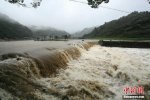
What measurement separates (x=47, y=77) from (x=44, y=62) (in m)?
1.28

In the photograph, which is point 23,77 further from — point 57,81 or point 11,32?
point 11,32

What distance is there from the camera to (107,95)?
24.8 ft

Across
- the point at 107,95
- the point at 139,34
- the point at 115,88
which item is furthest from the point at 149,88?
the point at 139,34

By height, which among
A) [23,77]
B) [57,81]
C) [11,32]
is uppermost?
[11,32]

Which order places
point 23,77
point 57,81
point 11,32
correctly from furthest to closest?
1. point 11,32
2. point 57,81
3. point 23,77

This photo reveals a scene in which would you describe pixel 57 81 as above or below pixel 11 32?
below

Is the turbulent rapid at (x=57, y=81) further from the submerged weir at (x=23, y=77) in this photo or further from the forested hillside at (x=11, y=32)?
the forested hillside at (x=11, y=32)

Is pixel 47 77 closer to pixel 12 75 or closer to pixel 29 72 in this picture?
pixel 29 72

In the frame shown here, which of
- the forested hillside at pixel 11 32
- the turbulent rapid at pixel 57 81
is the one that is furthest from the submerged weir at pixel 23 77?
the forested hillside at pixel 11 32

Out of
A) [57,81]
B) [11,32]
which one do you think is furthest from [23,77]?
[11,32]

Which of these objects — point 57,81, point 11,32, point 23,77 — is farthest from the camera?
point 11,32

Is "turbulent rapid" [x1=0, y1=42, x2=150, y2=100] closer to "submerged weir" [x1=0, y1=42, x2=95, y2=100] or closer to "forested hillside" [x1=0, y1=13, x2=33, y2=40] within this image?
"submerged weir" [x1=0, y1=42, x2=95, y2=100]

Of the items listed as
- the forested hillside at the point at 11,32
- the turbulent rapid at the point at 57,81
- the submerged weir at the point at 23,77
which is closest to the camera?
the submerged weir at the point at 23,77

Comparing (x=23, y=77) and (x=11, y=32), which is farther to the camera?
(x=11, y=32)
